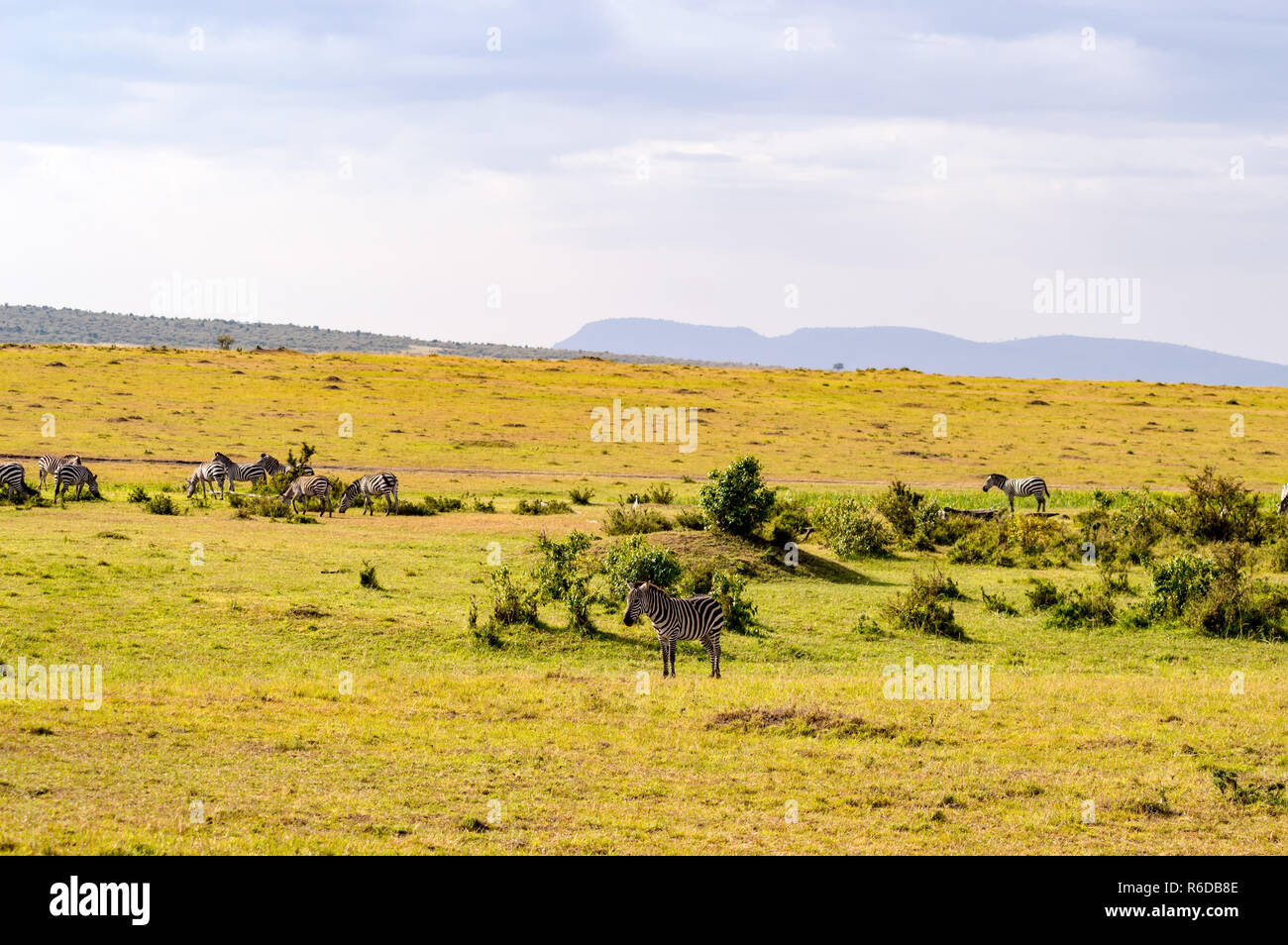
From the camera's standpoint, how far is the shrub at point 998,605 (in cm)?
2359

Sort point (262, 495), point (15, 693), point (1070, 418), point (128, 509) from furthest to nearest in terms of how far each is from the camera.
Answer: point (1070, 418) → point (262, 495) → point (128, 509) → point (15, 693)

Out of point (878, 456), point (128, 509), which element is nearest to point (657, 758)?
point (128, 509)

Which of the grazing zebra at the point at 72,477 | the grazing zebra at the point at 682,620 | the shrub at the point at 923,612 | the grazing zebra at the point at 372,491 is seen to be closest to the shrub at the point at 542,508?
the grazing zebra at the point at 372,491

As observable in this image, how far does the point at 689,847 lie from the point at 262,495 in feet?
101

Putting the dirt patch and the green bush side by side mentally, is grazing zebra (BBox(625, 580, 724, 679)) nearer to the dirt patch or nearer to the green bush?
the dirt patch

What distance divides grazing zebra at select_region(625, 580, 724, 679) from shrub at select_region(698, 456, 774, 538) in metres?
9.74

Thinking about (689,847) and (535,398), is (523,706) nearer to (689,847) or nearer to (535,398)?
(689,847)

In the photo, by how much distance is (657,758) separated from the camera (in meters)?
13.2

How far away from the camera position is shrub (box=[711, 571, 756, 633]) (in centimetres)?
2105

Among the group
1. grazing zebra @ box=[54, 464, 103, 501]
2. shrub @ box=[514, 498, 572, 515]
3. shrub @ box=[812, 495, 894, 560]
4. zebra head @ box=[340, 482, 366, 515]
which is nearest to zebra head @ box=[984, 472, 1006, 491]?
shrub @ box=[812, 495, 894, 560]

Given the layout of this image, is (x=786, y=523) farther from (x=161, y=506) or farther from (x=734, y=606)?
(x=161, y=506)

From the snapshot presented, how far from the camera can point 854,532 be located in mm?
30484

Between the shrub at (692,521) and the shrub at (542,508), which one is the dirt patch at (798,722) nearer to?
the shrub at (692,521)

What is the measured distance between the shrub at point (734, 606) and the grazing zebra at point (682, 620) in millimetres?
3215
